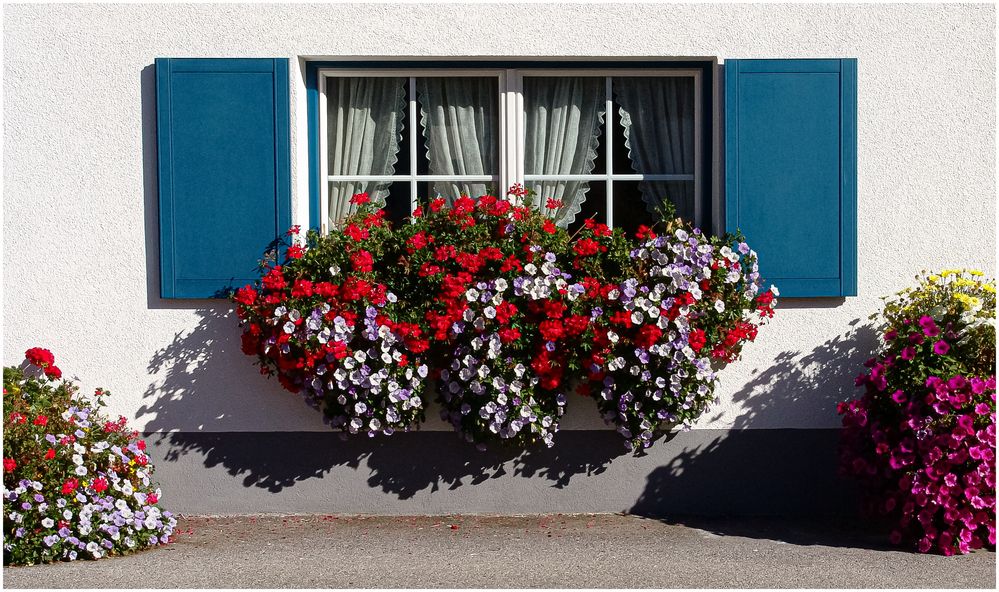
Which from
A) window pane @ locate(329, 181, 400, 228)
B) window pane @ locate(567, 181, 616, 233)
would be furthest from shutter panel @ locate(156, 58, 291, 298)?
window pane @ locate(567, 181, 616, 233)

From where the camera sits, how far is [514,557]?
14.4ft

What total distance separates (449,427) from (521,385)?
59 centimetres

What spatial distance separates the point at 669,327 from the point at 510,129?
1403 mm

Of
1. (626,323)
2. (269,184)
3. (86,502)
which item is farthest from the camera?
(269,184)

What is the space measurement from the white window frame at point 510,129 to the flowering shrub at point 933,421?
124 cm

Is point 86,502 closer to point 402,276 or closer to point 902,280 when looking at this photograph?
point 402,276

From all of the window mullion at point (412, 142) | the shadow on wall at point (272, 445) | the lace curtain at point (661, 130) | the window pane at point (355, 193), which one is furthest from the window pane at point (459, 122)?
the shadow on wall at point (272, 445)

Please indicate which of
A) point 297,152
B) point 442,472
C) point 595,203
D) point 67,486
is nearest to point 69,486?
point 67,486

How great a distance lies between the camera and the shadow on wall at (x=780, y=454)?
5.20 m

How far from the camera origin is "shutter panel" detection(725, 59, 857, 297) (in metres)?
5.09

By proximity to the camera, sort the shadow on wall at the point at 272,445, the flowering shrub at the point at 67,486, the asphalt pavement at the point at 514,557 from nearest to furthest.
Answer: the asphalt pavement at the point at 514,557 < the flowering shrub at the point at 67,486 < the shadow on wall at the point at 272,445

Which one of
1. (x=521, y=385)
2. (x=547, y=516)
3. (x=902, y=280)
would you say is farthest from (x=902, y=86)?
(x=547, y=516)

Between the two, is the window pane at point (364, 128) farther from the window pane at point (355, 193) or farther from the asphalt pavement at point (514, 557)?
the asphalt pavement at point (514, 557)

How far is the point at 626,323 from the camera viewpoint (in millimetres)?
4715
